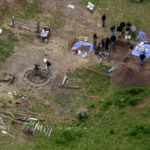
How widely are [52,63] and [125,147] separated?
11.7 metres

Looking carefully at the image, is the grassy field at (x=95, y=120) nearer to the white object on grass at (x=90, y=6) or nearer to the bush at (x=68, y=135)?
the bush at (x=68, y=135)

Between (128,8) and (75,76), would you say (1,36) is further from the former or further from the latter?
(128,8)

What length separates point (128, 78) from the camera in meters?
27.5

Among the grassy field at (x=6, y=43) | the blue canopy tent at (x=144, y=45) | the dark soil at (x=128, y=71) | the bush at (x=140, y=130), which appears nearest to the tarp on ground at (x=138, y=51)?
the blue canopy tent at (x=144, y=45)

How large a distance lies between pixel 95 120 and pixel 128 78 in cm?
583

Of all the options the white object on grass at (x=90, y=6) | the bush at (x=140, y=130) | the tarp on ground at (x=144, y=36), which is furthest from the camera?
the white object on grass at (x=90, y=6)

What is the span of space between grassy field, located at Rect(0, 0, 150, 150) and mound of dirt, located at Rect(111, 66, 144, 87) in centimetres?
66

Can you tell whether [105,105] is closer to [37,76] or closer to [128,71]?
[128,71]

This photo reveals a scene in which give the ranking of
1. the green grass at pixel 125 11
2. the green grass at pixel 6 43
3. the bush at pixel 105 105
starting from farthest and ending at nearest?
the green grass at pixel 125 11, the green grass at pixel 6 43, the bush at pixel 105 105

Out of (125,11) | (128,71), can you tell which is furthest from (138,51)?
(125,11)

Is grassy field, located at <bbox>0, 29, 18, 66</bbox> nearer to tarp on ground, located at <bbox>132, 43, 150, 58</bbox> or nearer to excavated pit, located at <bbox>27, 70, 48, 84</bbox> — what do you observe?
excavated pit, located at <bbox>27, 70, 48, 84</bbox>

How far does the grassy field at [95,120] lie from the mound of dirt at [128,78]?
664mm

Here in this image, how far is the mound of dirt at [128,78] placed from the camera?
2741 centimetres

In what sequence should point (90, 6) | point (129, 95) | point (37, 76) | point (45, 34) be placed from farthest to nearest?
1. point (90, 6)
2. point (45, 34)
3. point (37, 76)
4. point (129, 95)
